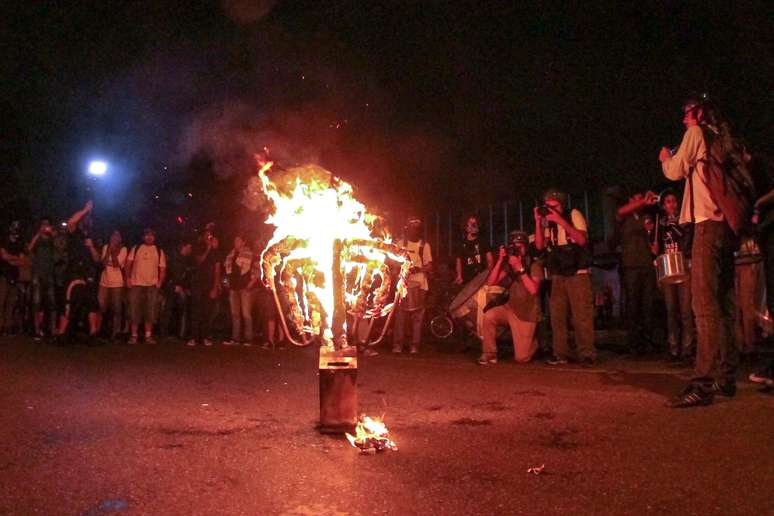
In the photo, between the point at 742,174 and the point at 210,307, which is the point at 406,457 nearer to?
the point at 742,174

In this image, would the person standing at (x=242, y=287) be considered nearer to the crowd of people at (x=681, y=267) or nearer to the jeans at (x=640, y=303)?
the crowd of people at (x=681, y=267)

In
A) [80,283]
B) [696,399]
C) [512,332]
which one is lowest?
[696,399]

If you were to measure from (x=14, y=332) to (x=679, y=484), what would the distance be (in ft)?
42.2

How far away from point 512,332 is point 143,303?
21.9ft

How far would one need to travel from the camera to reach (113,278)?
12.6 metres

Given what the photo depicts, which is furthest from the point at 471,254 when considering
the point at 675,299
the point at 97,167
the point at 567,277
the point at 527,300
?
the point at 97,167

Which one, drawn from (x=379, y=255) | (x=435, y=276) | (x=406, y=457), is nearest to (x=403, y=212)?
(x=435, y=276)

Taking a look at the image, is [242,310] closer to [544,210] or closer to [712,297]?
[544,210]

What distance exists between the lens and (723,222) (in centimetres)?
556

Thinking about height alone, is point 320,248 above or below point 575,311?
above

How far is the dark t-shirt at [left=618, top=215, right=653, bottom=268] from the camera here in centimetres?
951

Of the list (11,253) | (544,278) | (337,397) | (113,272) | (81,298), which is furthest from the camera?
(11,253)

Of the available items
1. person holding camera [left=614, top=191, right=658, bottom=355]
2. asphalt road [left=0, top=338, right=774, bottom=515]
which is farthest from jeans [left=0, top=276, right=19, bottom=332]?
person holding camera [left=614, top=191, right=658, bottom=355]

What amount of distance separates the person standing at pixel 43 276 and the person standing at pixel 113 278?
82 centimetres
